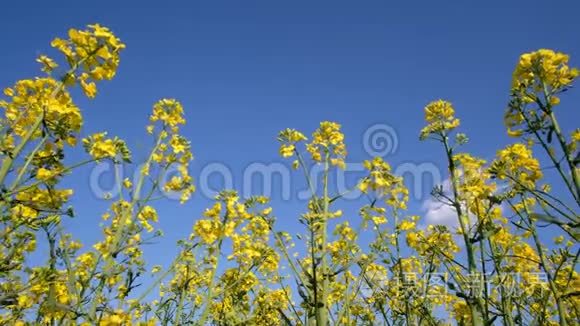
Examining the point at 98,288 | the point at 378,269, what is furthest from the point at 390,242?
the point at 98,288

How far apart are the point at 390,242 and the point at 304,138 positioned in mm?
1966

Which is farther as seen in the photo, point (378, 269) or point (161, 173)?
point (378, 269)

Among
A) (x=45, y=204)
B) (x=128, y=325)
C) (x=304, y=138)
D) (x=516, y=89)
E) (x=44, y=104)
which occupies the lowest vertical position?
(x=128, y=325)

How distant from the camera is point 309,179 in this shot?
4.36 m

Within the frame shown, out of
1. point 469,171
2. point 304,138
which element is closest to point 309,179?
point 304,138

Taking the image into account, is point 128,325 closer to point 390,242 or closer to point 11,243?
point 11,243

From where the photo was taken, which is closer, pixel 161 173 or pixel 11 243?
pixel 11 243

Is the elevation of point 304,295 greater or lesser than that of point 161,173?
lesser

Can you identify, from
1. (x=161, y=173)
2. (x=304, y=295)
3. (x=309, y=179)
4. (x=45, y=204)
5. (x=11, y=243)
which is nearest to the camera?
(x=45, y=204)

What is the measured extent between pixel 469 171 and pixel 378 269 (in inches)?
130

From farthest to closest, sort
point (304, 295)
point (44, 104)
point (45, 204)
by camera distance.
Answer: point (304, 295) → point (45, 204) → point (44, 104)

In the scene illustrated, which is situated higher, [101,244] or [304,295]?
[101,244]

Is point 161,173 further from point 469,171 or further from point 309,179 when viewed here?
point 469,171

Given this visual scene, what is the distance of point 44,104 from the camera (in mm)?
2289
